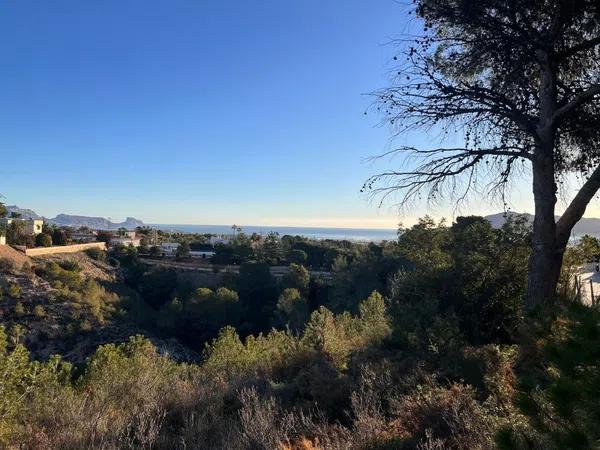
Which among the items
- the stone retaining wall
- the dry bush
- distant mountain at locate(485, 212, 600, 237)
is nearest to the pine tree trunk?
the dry bush

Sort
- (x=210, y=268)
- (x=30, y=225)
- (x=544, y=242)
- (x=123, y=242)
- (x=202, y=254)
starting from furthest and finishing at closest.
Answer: (x=123, y=242) < (x=202, y=254) < (x=30, y=225) < (x=210, y=268) < (x=544, y=242)

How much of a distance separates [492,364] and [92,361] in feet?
22.0

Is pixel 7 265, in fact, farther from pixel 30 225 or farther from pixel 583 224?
pixel 583 224

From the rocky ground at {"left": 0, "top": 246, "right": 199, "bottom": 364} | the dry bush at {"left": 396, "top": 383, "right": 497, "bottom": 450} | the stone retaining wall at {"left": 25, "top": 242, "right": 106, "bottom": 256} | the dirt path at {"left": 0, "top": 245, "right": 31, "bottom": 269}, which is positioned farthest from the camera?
the stone retaining wall at {"left": 25, "top": 242, "right": 106, "bottom": 256}

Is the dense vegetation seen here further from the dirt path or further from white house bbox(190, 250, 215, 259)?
white house bbox(190, 250, 215, 259)

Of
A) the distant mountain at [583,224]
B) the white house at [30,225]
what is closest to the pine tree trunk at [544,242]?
the distant mountain at [583,224]

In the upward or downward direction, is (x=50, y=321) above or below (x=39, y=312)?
below

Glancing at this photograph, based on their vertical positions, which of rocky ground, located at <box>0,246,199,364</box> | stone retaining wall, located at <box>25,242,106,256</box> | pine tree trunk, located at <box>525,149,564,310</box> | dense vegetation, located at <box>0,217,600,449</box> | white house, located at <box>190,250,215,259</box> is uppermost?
pine tree trunk, located at <box>525,149,564,310</box>

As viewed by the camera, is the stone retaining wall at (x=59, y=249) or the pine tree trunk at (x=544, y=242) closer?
the pine tree trunk at (x=544, y=242)

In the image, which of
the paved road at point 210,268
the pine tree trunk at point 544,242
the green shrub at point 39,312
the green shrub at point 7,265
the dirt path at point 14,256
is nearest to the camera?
the pine tree trunk at point 544,242

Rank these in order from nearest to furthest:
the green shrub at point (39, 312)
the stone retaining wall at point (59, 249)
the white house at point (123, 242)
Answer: the green shrub at point (39, 312) → the stone retaining wall at point (59, 249) → the white house at point (123, 242)

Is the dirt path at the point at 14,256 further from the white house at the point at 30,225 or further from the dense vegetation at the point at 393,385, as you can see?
the dense vegetation at the point at 393,385

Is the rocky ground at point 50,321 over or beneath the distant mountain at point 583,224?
beneath

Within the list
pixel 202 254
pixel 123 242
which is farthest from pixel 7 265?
pixel 202 254
